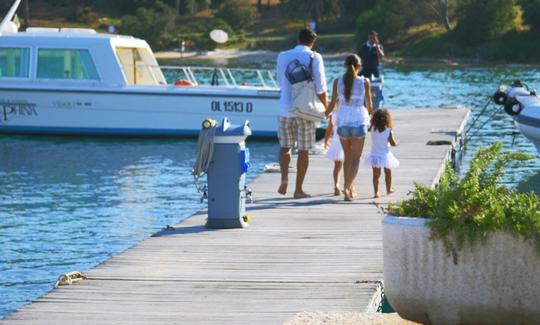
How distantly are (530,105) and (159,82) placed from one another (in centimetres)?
874

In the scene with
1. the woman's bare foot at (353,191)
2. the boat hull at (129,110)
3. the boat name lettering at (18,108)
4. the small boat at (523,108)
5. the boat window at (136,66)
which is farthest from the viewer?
the boat name lettering at (18,108)

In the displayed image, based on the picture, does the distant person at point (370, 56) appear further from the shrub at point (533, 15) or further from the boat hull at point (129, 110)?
the shrub at point (533, 15)

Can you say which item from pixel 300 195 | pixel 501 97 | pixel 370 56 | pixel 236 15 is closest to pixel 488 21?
pixel 236 15

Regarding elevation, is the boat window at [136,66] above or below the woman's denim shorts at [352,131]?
above

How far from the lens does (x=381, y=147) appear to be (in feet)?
47.3

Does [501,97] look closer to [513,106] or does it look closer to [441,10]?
[513,106]

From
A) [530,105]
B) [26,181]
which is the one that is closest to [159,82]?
[26,181]

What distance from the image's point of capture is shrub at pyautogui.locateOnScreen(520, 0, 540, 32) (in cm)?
8994

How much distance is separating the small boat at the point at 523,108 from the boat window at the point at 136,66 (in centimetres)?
745

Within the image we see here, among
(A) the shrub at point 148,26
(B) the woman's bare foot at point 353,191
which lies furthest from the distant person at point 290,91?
(A) the shrub at point 148,26

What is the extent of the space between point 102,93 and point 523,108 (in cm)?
859

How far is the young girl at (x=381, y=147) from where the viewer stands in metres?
14.2

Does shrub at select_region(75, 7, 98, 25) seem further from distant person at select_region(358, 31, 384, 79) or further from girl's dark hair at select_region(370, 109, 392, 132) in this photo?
girl's dark hair at select_region(370, 109, 392, 132)

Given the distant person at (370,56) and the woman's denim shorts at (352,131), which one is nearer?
the woman's denim shorts at (352,131)
